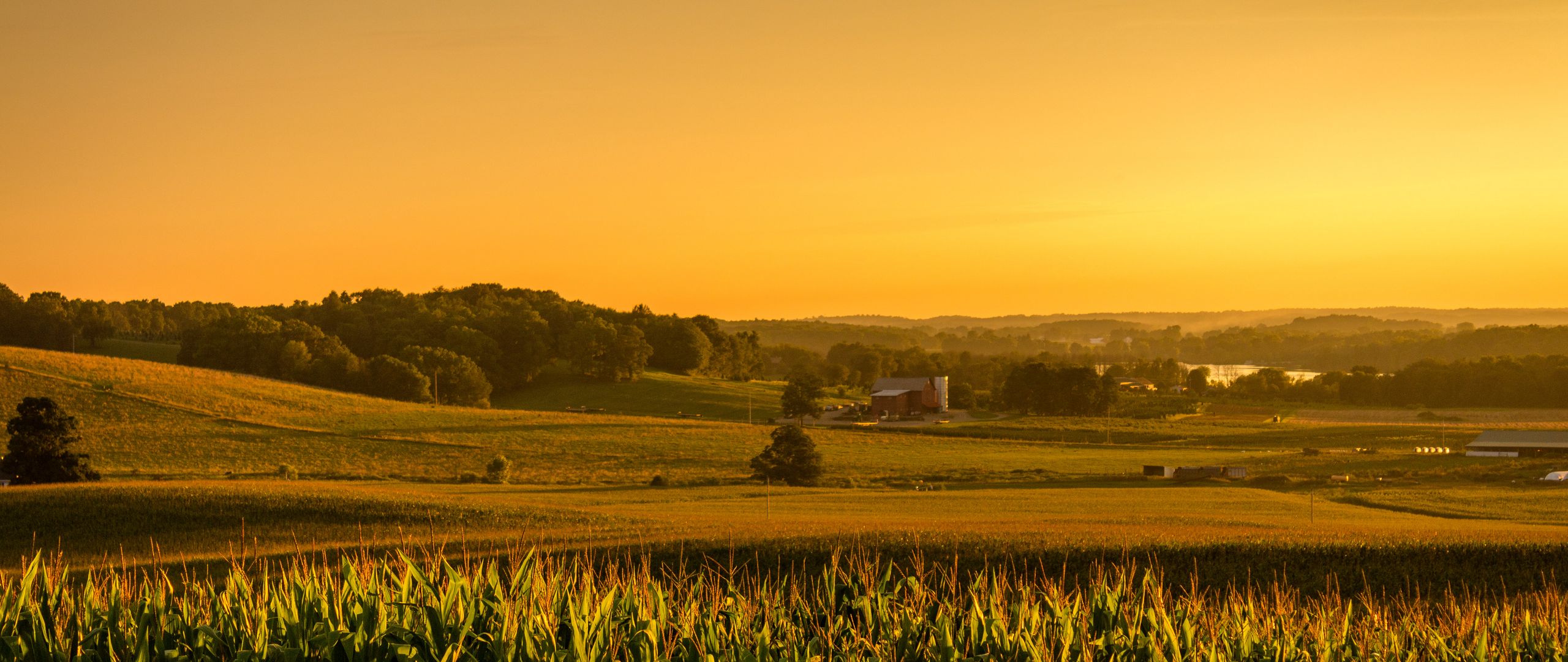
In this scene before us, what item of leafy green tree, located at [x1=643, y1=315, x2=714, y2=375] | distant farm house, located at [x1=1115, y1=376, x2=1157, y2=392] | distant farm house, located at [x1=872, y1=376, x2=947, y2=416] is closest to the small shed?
distant farm house, located at [x1=872, y1=376, x2=947, y2=416]

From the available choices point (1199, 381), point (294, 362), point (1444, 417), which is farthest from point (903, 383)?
point (294, 362)

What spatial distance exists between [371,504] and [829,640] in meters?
25.6

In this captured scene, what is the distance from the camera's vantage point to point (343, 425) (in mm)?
68312

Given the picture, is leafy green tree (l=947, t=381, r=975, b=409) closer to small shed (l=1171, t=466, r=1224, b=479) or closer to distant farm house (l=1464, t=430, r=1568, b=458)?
distant farm house (l=1464, t=430, r=1568, b=458)

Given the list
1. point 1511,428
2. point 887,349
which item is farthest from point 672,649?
point 887,349

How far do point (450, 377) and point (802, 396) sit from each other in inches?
1253

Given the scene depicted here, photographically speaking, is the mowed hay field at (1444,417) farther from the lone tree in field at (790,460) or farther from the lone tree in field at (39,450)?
the lone tree in field at (39,450)

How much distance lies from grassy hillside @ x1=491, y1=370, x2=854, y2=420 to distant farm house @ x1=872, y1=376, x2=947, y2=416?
230 inches

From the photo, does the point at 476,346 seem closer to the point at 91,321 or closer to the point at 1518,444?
the point at 91,321

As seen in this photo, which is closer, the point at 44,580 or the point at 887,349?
the point at 44,580

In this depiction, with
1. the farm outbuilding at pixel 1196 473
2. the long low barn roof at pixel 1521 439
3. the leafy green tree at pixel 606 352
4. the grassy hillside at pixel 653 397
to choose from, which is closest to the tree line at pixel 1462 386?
the long low barn roof at pixel 1521 439

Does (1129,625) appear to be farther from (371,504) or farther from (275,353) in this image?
(275,353)

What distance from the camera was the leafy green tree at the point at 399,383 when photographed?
97.9 m

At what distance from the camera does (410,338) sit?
114938 millimetres
